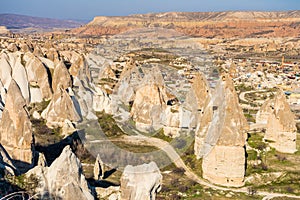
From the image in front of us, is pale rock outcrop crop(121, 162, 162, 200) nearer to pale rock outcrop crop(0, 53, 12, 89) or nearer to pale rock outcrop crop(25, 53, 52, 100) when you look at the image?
pale rock outcrop crop(25, 53, 52, 100)

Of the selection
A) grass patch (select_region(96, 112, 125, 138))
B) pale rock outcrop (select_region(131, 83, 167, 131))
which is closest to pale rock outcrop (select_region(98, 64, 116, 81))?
grass patch (select_region(96, 112, 125, 138))

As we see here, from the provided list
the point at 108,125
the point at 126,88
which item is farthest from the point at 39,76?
the point at 108,125

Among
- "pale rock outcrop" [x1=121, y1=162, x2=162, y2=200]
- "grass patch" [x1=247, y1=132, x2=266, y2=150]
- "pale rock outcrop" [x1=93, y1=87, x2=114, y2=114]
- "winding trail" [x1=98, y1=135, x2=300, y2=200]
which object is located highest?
"pale rock outcrop" [x1=121, y1=162, x2=162, y2=200]

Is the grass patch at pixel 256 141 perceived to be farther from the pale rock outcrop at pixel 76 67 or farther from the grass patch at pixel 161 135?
the pale rock outcrop at pixel 76 67

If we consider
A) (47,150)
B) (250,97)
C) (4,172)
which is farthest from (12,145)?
(250,97)

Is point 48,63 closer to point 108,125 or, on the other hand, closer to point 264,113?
point 108,125
